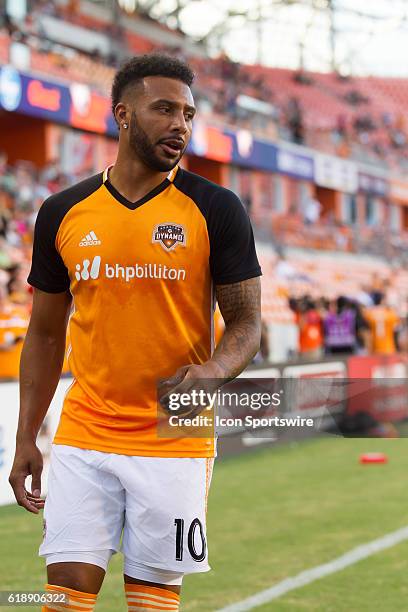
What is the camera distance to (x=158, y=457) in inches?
115

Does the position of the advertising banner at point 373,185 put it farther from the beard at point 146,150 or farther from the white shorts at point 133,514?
the white shorts at point 133,514

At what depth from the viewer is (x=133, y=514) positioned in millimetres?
2930

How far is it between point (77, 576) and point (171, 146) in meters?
1.24

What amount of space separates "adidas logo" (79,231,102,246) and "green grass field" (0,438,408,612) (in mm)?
2934

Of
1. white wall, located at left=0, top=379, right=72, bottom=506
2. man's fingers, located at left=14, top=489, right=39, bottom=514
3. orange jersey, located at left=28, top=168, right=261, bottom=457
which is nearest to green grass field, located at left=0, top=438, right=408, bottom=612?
white wall, located at left=0, top=379, right=72, bottom=506

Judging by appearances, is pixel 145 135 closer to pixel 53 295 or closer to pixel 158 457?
pixel 53 295

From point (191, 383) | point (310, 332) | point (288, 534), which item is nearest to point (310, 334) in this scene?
point (310, 332)

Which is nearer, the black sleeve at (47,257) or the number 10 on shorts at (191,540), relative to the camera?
the number 10 on shorts at (191,540)

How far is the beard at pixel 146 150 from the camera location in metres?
2.91

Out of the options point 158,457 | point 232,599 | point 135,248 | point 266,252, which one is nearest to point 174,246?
point 135,248

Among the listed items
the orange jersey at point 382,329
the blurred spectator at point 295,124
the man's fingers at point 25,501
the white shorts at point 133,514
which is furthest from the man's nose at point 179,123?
the blurred spectator at point 295,124

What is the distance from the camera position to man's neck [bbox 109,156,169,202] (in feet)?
9.84

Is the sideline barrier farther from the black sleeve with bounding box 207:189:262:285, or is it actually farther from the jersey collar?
the jersey collar

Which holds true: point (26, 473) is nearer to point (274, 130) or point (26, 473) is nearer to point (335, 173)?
point (274, 130)
